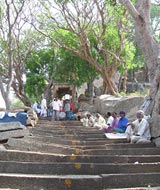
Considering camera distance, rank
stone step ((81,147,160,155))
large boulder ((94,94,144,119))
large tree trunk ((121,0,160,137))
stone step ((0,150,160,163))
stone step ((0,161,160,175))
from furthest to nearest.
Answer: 1. large boulder ((94,94,144,119))
2. large tree trunk ((121,0,160,137))
3. stone step ((81,147,160,155))
4. stone step ((0,150,160,163))
5. stone step ((0,161,160,175))

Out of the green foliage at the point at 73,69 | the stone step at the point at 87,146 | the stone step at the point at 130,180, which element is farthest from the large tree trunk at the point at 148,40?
the green foliage at the point at 73,69

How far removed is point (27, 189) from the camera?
18.7ft

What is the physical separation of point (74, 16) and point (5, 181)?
17841 mm

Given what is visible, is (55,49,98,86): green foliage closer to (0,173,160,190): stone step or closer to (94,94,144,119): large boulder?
(94,94,144,119): large boulder

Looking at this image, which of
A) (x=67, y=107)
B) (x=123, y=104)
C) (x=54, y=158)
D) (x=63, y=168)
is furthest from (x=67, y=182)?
(x=67, y=107)

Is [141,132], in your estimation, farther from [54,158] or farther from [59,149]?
[54,158]

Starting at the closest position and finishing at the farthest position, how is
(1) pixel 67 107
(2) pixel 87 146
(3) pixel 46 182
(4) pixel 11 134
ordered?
(3) pixel 46 182
(4) pixel 11 134
(2) pixel 87 146
(1) pixel 67 107

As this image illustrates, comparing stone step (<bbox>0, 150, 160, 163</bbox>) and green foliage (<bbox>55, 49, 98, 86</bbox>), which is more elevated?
green foliage (<bbox>55, 49, 98, 86</bbox>)

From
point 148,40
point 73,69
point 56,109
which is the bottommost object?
point 56,109

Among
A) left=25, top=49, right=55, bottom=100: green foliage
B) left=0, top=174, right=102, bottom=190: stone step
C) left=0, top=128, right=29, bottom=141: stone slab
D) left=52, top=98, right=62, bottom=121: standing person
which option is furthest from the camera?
left=25, top=49, right=55, bottom=100: green foliage

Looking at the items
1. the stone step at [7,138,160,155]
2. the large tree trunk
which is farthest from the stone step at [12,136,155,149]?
the large tree trunk

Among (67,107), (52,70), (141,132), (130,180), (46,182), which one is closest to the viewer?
(46,182)

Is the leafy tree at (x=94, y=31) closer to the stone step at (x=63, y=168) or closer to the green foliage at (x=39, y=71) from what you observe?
the green foliage at (x=39, y=71)

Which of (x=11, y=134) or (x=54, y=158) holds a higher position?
(x=11, y=134)
